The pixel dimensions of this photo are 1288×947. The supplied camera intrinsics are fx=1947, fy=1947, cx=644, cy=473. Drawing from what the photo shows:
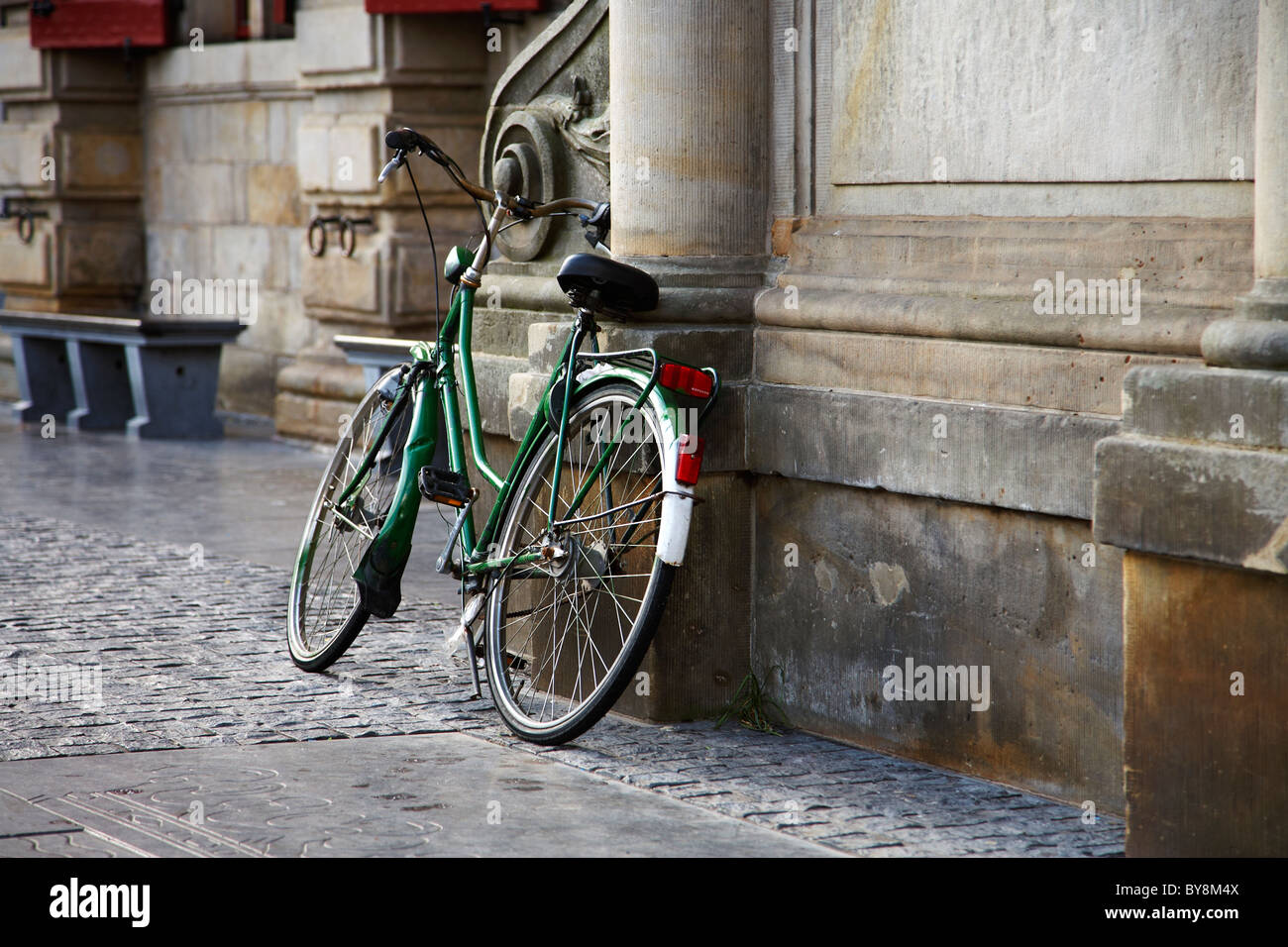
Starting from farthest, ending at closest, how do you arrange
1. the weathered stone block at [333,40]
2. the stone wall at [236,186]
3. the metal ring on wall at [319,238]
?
1. the stone wall at [236,186]
2. the metal ring on wall at [319,238]
3. the weathered stone block at [333,40]

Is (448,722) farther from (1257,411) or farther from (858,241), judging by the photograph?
(1257,411)

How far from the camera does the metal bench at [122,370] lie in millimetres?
12977

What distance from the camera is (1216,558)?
11.8 ft

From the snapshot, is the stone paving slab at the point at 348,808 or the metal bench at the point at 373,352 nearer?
the stone paving slab at the point at 348,808

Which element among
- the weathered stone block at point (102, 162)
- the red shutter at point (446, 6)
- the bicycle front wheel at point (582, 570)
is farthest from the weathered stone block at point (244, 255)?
the bicycle front wheel at point (582, 570)

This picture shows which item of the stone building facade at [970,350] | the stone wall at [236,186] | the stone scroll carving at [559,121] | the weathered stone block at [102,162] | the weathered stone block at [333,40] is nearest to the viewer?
the stone building facade at [970,350]

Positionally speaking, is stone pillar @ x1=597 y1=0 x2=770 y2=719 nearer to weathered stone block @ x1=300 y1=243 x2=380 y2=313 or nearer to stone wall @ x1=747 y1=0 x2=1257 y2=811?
stone wall @ x1=747 y1=0 x2=1257 y2=811

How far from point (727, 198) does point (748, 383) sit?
0.50m

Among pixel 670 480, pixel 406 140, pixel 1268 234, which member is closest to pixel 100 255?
pixel 406 140

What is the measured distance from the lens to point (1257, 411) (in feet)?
11.7

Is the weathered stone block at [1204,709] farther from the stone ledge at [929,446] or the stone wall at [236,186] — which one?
the stone wall at [236,186]

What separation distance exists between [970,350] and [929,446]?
249 mm

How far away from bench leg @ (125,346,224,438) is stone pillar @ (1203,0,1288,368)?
10258 mm
